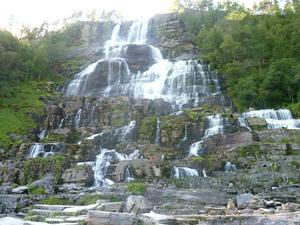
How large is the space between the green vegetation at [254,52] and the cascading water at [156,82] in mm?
2743

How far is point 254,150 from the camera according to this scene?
1190 inches

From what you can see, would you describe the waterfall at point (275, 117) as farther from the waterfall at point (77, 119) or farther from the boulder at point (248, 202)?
the boulder at point (248, 202)

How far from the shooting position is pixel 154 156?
102 ft

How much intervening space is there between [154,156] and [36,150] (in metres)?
9.56

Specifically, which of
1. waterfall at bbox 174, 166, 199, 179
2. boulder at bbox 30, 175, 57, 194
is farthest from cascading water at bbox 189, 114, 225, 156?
boulder at bbox 30, 175, 57, 194

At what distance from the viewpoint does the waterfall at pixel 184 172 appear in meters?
27.4

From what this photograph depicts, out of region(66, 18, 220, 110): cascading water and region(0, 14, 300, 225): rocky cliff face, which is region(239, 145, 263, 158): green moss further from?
region(66, 18, 220, 110): cascading water

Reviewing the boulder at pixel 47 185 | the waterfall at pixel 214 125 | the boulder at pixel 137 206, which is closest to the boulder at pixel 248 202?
the boulder at pixel 137 206

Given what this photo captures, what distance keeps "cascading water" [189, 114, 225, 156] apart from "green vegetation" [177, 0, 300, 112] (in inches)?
301

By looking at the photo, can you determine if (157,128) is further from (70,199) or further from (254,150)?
(70,199)

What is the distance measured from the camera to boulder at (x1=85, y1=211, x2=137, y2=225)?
44.1 feet

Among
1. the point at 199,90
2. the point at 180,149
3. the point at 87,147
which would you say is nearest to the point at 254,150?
the point at 180,149

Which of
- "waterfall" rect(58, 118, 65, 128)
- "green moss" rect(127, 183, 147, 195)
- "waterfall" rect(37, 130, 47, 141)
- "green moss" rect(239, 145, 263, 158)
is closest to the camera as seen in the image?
"green moss" rect(127, 183, 147, 195)

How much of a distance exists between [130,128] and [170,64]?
18562mm
